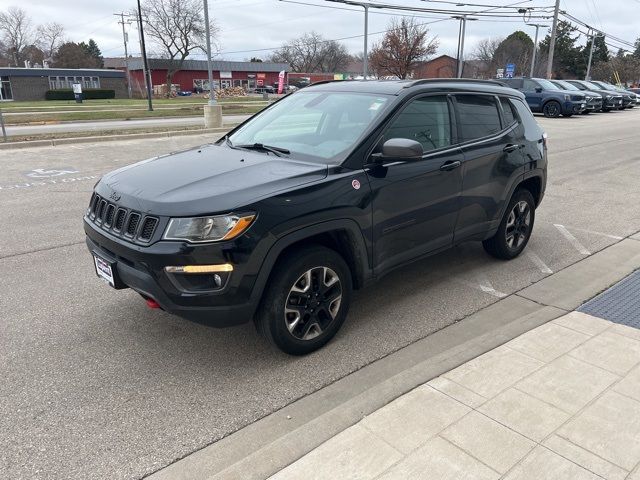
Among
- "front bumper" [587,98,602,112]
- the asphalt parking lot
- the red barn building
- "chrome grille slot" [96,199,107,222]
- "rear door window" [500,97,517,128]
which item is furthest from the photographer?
the red barn building

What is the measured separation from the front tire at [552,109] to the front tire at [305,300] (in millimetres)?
24801

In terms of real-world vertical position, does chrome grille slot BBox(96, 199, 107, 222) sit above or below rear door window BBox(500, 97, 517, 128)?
below

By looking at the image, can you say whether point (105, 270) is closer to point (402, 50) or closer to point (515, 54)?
point (402, 50)

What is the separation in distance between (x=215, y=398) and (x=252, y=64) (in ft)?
265

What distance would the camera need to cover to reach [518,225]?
5363 mm

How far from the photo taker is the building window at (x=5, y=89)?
55638mm

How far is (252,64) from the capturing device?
257ft

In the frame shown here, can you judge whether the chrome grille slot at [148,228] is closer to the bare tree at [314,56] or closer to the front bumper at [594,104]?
the front bumper at [594,104]

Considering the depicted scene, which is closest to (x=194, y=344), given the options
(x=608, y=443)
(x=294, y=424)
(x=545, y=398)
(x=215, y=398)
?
(x=215, y=398)

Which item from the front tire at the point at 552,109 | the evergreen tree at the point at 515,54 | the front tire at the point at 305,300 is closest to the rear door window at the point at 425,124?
the front tire at the point at 305,300

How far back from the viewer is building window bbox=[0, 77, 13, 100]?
55.6 meters

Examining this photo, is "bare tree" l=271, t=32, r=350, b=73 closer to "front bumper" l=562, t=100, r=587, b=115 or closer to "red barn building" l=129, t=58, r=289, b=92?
"red barn building" l=129, t=58, r=289, b=92

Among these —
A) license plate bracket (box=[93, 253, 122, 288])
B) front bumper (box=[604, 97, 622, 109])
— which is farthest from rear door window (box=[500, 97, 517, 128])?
front bumper (box=[604, 97, 622, 109])

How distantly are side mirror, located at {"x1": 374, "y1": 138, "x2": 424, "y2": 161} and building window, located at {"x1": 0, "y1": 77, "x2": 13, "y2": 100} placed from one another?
64.5 metres
